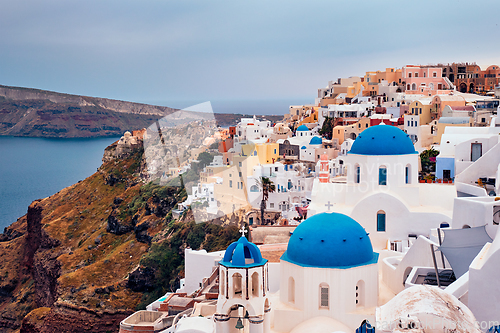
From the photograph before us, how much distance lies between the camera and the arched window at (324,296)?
39.6ft

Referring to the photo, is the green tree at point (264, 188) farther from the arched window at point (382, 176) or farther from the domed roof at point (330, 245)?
the domed roof at point (330, 245)

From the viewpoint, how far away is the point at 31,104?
131875mm

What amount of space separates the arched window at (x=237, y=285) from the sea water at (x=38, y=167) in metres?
79.2

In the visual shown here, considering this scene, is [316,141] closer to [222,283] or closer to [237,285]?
[237,285]

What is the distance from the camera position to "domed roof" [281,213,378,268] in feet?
39.5

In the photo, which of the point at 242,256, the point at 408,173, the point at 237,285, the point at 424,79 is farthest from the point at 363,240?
the point at 424,79

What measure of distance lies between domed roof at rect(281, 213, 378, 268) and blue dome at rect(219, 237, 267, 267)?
123 centimetres

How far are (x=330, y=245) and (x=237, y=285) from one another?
2.42m

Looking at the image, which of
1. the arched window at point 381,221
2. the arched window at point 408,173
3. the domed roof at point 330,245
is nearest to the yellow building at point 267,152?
the arched window at point 408,173

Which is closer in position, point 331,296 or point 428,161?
point 331,296

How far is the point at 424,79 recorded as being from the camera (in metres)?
47.7

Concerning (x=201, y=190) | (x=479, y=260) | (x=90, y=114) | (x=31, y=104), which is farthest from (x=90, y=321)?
(x=31, y=104)

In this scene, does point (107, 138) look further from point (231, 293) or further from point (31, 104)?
point (231, 293)

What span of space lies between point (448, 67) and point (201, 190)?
99.0 feet
